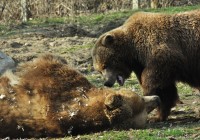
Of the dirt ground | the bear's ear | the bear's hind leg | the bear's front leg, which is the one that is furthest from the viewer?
the dirt ground

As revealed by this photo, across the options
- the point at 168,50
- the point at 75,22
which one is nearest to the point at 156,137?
the point at 168,50

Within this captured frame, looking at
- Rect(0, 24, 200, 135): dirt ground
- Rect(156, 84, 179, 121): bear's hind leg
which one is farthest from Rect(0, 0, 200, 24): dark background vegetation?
Rect(156, 84, 179, 121): bear's hind leg

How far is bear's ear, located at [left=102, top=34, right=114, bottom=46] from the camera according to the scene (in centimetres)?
1003

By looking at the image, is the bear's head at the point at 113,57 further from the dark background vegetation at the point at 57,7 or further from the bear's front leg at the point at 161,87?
the dark background vegetation at the point at 57,7

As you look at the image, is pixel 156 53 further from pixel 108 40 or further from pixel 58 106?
pixel 58 106

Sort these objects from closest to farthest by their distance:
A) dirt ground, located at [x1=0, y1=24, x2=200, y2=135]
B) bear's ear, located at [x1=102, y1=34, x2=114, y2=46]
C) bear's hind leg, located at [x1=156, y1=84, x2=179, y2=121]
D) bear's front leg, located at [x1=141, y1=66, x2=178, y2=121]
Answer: bear's front leg, located at [x1=141, y1=66, x2=178, y2=121] < bear's hind leg, located at [x1=156, y1=84, x2=179, y2=121] < bear's ear, located at [x1=102, y1=34, x2=114, y2=46] < dirt ground, located at [x1=0, y1=24, x2=200, y2=135]

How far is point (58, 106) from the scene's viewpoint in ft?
25.9

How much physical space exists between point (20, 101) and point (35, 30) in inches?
382

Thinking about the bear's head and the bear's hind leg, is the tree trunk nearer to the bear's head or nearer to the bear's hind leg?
the bear's head

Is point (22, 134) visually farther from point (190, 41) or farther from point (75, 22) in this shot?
point (75, 22)

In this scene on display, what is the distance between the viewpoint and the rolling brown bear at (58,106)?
7.79 m

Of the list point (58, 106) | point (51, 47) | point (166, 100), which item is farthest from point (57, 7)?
point (58, 106)

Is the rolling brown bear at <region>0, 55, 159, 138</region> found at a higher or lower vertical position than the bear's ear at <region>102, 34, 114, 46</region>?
lower

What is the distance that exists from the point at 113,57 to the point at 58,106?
244 cm
